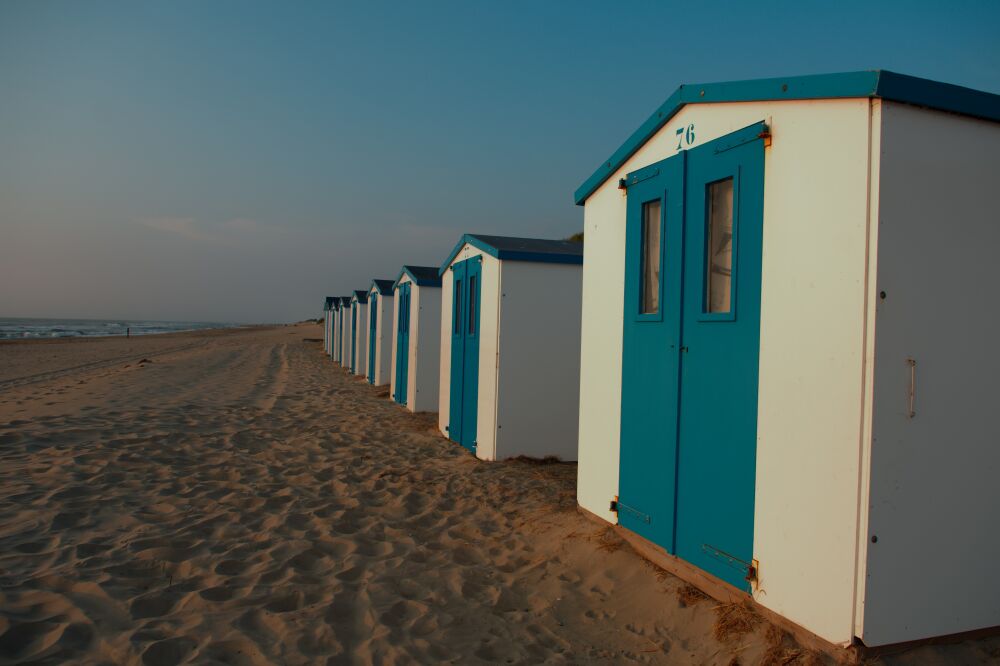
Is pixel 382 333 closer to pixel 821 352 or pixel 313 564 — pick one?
pixel 313 564

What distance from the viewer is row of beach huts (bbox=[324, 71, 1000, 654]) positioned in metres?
2.74

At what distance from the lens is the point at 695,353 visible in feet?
12.4

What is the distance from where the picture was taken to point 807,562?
295 cm

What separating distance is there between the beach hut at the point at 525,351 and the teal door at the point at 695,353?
10.4 feet

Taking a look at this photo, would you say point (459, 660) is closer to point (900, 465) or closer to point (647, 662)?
point (647, 662)

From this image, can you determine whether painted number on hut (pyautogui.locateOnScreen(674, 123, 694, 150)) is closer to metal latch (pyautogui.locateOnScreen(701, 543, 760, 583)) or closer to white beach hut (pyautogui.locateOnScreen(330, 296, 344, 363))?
metal latch (pyautogui.locateOnScreen(701, 543, 760, 583))

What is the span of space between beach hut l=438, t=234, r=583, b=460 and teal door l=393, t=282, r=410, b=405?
4.88 m

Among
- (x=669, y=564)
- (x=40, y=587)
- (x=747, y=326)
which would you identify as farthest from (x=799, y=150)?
(x=40, y=587)

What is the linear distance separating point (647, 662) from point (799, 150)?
103 inches

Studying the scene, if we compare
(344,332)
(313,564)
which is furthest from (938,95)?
(344,332)

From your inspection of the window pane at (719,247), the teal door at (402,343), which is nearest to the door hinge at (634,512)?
the window pane at (719,247)

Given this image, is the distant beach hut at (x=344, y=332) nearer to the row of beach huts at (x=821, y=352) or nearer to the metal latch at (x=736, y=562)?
the row of beach huts at (x=821, y=352)

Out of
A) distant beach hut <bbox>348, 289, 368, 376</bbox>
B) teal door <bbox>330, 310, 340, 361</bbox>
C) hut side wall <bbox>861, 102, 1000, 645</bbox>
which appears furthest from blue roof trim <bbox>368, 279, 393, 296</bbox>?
hut side wall <bbox>861, 102, 1000, 645</bbox>

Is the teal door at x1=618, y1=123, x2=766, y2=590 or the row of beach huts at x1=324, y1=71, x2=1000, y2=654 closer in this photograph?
the row of beach huts at x1=324, y1=71, x2=1000, y2=654
